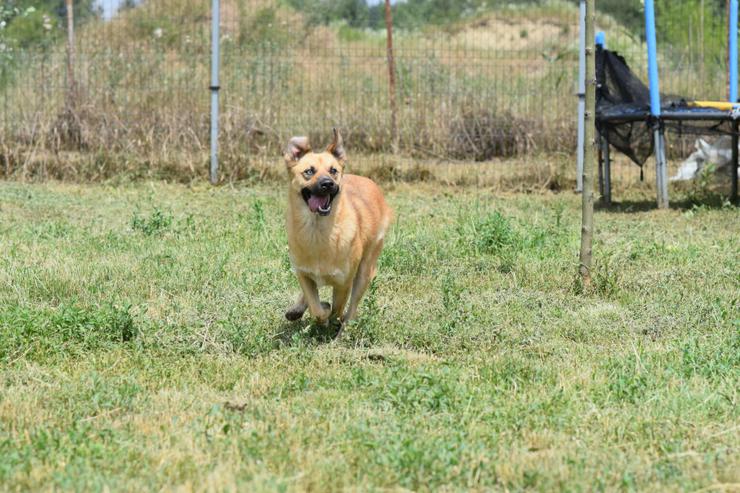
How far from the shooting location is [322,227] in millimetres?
6070

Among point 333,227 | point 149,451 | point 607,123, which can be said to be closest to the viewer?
point 149,451

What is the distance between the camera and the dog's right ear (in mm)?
6145

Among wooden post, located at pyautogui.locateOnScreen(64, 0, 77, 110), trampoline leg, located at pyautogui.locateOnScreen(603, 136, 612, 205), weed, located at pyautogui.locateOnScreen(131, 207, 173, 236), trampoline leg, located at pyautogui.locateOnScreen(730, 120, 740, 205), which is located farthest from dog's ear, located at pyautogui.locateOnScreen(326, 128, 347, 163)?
wooden post, located at pyautogui.locateOnScreen(64, 0, 77, 110)

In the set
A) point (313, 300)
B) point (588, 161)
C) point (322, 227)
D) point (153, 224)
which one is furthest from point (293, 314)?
point (153, 224)

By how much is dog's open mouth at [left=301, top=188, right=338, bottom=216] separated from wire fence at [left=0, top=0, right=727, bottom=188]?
6.99 meters

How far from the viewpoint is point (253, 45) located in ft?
46.5

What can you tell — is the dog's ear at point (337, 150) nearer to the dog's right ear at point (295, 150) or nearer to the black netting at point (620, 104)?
the dog's right ear at point (295, 150)

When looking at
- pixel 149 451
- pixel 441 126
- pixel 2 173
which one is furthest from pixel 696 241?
pixel 2 173

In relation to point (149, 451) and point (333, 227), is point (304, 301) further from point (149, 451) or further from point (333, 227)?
point (149, 451)

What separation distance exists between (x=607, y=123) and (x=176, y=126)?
17.0 feet

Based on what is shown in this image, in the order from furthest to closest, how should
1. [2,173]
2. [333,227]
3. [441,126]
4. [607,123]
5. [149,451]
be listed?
1. [441,126]
2. [2,173]
3. [607,123]
4. [333,227]
5. [149,451]

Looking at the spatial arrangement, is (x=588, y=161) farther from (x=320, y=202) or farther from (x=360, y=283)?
(x=320, y=202)

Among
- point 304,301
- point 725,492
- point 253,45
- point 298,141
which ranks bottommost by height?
point 725,492

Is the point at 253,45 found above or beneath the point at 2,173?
above
